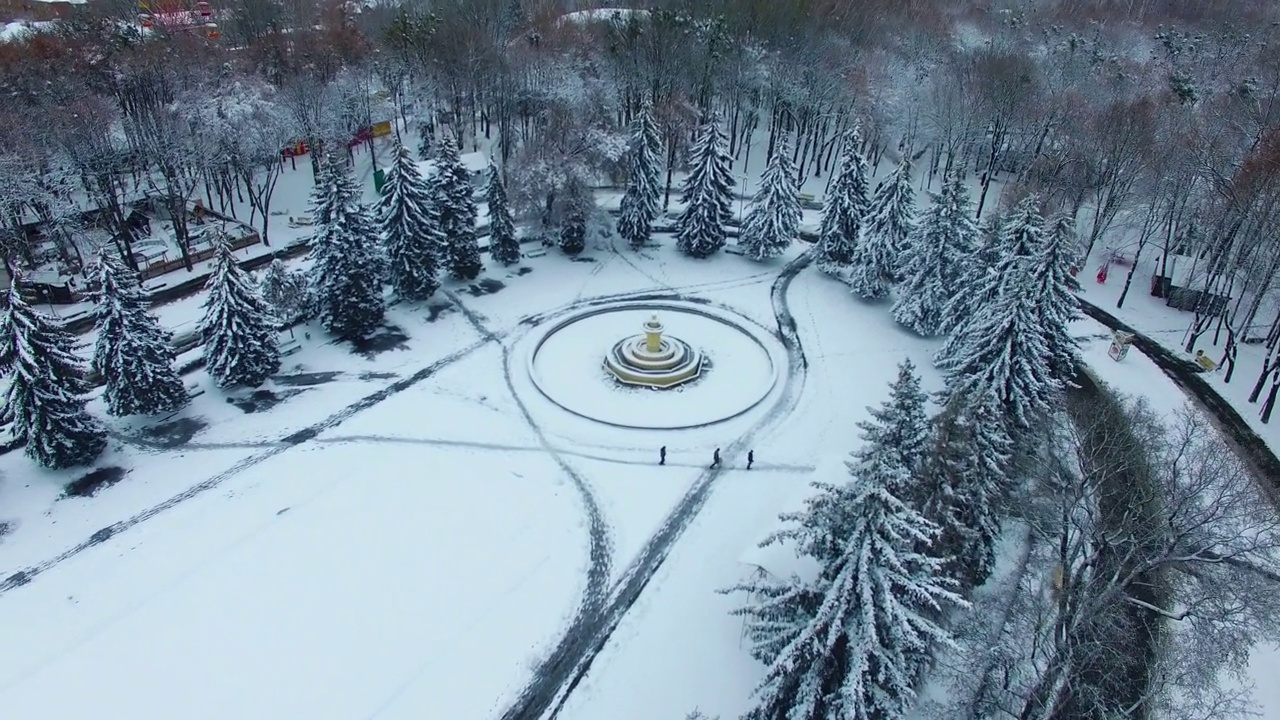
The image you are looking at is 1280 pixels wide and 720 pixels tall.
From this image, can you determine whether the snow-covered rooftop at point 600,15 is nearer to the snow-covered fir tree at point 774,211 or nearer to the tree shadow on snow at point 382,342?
the snow-covered fir tree at point 774,211

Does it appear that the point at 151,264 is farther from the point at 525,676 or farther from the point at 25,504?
the point at 525,676

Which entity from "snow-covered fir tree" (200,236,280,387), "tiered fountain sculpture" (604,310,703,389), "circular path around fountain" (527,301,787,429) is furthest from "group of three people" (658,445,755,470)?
"snow-covered fir tree" (200,236,280,387)

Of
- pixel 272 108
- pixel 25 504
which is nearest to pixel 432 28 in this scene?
pixel 272 108

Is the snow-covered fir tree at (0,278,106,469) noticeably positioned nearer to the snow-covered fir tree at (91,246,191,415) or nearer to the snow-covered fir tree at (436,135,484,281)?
the snow-covered fir tree at (91,246,191,415)

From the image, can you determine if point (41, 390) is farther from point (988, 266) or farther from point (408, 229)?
point (988, 266)

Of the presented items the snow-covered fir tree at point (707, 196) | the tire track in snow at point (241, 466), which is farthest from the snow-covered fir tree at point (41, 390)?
the snow-covered fir tree at point (707, 196)

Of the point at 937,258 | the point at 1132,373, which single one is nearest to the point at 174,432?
the point at 937,258
